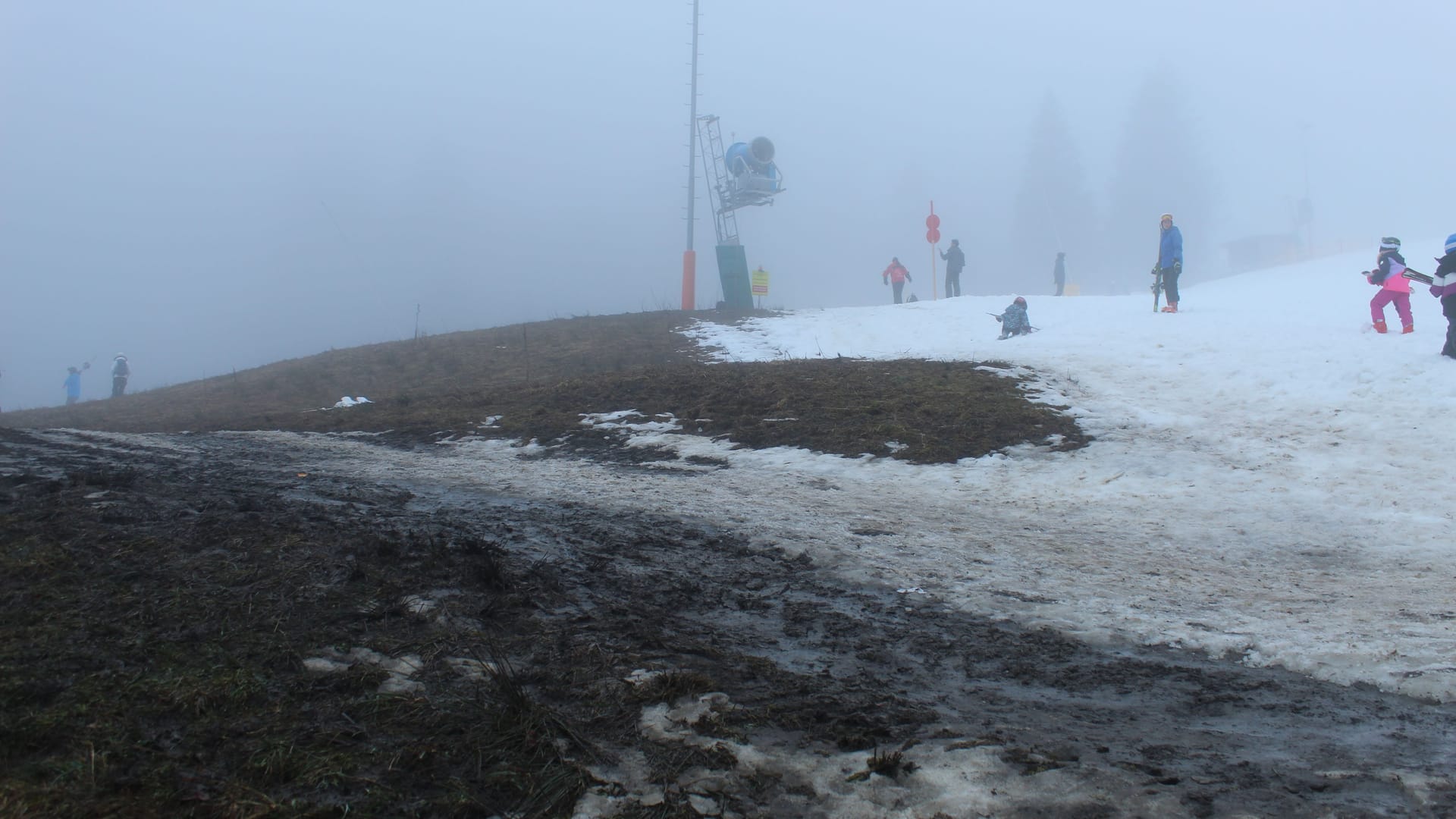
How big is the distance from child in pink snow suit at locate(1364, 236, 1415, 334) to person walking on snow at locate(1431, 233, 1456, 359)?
1627 mm

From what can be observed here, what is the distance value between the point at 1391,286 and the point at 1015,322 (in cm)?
571

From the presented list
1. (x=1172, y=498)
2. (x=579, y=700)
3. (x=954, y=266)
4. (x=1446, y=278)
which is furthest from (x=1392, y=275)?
(x=954, y=266)

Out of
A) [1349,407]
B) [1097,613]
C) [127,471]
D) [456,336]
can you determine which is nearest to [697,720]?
[1097,613]

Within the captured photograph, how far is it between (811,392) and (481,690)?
8184mm

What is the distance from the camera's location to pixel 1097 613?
13.9 feet

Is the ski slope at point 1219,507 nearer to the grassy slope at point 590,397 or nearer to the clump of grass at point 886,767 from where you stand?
the grassy slope at point 590,397

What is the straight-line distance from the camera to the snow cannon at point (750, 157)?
2534 cm

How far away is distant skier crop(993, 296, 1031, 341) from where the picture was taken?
1602 centimetres

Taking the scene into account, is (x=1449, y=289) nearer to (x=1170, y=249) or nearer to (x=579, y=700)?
(x=1170, y=249)

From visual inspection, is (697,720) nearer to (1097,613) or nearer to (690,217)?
(1097,613)

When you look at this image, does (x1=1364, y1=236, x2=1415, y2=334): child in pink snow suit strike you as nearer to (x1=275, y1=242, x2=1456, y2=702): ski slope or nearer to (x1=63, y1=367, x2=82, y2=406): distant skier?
(x1=275, y1=242, x2=1456, y2=702): ski slope

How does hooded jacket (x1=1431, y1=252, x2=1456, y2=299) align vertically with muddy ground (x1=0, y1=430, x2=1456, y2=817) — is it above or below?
above

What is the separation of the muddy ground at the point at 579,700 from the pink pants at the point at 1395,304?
11.9 metres

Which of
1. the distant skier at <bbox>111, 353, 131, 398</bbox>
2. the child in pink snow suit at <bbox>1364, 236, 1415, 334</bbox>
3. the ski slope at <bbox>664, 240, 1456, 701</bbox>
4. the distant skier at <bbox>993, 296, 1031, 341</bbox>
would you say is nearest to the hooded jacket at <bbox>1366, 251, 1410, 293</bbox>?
the child in pink snow suit at <bbox>1364, 236, 1415, 334</bbox>
